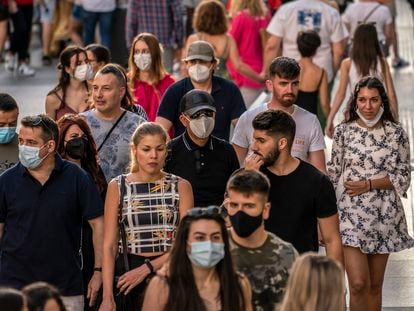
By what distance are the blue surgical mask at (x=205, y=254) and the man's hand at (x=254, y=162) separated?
4.66ft

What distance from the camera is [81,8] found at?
2172 cm

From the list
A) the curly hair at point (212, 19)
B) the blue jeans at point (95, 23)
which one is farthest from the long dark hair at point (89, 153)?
the blue jeans at point (95, 23)

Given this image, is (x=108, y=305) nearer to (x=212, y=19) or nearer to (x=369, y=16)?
(x=212, y=19)

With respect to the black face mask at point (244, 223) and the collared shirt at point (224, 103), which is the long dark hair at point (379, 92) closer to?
the collared shirt at point (224, 103)

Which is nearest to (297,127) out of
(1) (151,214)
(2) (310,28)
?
(1) (151,214)

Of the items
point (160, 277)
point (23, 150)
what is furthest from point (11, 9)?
point (160, 277)

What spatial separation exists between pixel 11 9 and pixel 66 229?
12.5 metres

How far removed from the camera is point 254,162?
874cm

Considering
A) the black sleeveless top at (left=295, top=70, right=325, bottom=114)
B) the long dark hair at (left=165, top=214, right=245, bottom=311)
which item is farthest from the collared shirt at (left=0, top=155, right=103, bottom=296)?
the black sleeveless top at (left=295, top=70, right=325, bottom=114)

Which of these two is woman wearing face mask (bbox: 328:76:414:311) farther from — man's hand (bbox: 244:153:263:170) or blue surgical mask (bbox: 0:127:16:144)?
blue surgical mask (bbox: 0:127:16:144)

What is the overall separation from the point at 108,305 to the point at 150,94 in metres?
4.16

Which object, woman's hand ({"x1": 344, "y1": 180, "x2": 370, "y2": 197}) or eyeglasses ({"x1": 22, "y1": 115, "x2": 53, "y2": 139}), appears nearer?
eyeglasses ({"x1": 22, "y1": 115, "x2": 53, "y2": 139})

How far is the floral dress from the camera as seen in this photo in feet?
33.6

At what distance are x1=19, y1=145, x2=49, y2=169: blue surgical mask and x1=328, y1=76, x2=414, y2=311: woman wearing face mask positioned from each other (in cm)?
230
